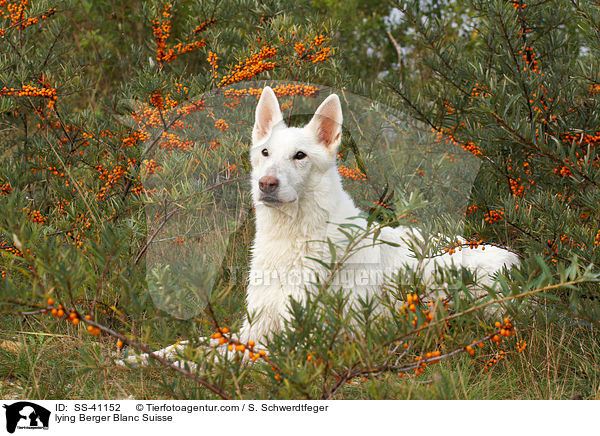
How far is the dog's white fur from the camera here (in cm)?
277

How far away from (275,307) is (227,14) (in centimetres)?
330

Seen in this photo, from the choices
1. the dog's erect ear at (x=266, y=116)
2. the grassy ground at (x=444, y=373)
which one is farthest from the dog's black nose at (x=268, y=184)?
the grassy ground at (x=444, y=373)

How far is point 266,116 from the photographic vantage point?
286cm

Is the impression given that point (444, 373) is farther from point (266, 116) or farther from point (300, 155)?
point (266, 116)

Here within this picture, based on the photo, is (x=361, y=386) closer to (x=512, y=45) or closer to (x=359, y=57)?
(x=512, y=45)

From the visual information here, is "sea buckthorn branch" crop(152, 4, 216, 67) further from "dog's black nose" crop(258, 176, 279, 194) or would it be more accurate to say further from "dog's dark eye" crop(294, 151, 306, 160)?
"dog's black nose" crop(258, 176, 279, 194)

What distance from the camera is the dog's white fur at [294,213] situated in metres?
2.77

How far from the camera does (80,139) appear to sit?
14.8ft
